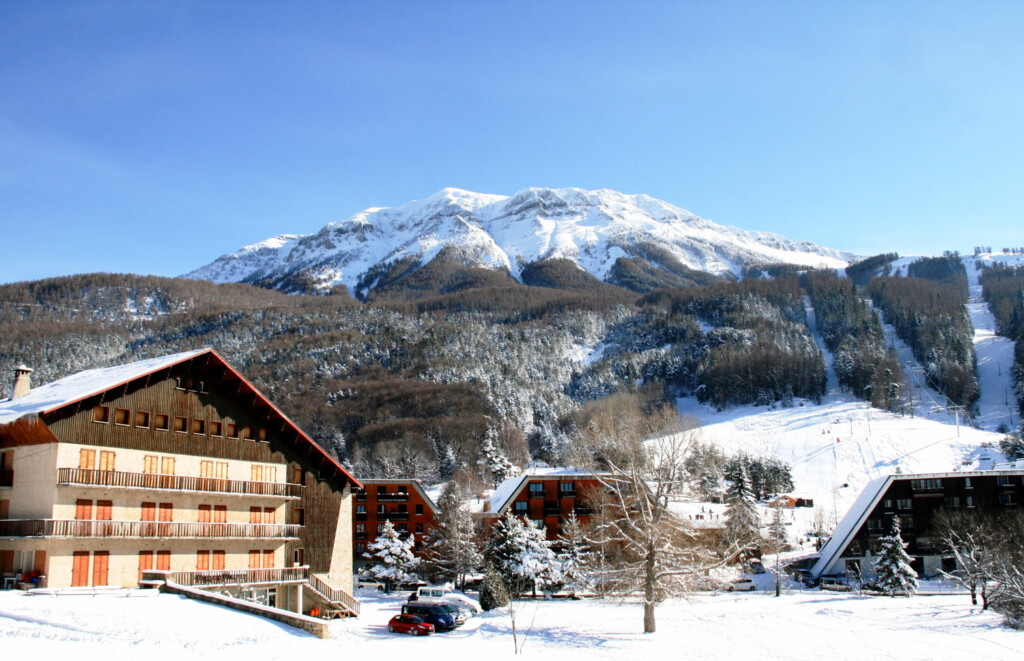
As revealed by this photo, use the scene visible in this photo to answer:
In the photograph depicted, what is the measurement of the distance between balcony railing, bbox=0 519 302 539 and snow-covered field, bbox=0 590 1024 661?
3.46 metres

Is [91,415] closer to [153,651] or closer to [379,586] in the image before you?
[153,651]

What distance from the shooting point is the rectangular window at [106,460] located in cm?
3838

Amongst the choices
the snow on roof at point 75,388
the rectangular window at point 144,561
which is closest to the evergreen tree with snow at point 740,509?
the rectangular window at point 144,561

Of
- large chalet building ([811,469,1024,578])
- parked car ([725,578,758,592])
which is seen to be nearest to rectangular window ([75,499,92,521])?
parked car ([725,578,758,592])

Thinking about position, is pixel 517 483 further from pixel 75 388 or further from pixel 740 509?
pixel 75 388

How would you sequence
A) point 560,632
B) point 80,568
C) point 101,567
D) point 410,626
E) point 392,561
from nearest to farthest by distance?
point 80,568
point 101,567
point 410,626
point 560,632
point 392,561

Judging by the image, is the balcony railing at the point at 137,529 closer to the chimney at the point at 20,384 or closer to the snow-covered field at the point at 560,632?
the snow-covered field at the point at 560,632

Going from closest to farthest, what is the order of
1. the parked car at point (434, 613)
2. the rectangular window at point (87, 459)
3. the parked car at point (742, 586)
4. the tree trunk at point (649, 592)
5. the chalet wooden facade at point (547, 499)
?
1. the rectangular window at point (87, 459)
2. the tree trunk at point (649, 592)
3. the parked car at point (434, 613)
4. the parked car at point (742, 586)
5. the chalet wooden facade at point (547, 499)

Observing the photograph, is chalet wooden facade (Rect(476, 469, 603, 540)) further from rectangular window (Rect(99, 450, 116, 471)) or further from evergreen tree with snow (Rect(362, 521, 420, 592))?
rectangular window (Rect(99, 450, 116, 471))

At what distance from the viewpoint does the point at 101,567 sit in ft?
121

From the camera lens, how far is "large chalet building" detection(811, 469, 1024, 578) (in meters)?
78.8

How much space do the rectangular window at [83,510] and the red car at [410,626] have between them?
15631mm

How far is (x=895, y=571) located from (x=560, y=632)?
35.0 metres

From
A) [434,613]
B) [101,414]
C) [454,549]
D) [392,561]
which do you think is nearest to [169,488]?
[101,414]
